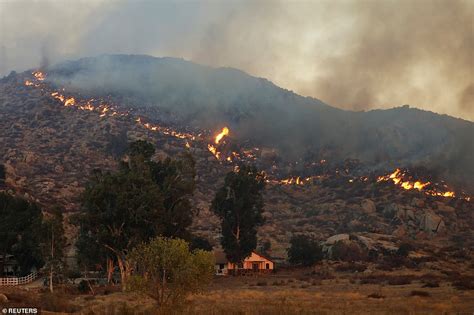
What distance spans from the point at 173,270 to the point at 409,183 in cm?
13834

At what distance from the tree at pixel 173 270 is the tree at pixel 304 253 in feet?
193

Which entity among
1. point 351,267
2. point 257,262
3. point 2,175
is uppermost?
point 2,175

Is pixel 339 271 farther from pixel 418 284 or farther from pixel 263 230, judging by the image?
pixel 263 230

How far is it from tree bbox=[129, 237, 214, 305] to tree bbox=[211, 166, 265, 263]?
160 feet

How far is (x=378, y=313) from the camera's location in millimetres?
31266

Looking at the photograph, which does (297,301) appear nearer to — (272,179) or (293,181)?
(293,181)

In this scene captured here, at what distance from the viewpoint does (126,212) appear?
57.7 m

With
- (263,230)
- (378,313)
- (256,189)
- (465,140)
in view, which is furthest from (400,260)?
(465,140)

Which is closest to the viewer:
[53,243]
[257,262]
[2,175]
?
[53,243]

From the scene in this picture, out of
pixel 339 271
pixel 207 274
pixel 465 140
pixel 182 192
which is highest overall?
pixel 465 140

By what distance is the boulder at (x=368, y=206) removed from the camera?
441 feet

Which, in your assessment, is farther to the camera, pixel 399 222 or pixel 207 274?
pixel 399 222

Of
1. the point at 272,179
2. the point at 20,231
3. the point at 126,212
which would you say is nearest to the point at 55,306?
the point at 126,212

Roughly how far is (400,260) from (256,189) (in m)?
28.1
